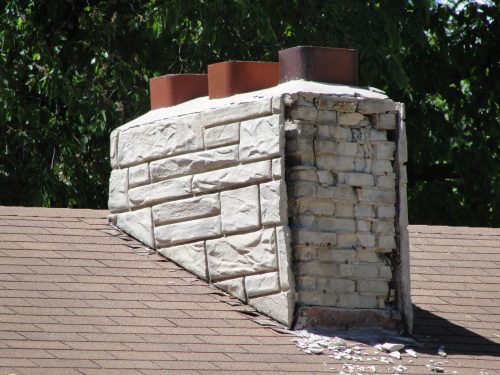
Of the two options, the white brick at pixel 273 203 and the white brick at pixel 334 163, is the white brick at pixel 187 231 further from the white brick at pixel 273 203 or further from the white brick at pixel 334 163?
the white brick at pixel 334 163

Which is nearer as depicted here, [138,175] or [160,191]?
[160,191]

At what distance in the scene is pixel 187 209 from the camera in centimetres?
807

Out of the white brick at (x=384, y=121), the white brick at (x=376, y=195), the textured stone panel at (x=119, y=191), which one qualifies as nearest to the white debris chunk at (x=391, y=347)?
the white brick at (x=376, y=195)

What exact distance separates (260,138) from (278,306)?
107cm

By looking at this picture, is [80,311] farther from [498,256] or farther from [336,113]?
[498,256]

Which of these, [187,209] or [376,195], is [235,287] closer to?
[187,209]

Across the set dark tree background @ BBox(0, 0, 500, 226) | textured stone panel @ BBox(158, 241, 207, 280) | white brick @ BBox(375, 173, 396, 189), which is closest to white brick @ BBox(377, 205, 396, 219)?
white brick @ BBox(375, 173, 396, 189)

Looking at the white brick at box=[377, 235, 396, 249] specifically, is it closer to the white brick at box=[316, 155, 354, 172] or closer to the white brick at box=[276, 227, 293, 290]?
the white brick at box=[316, 155, 354, 172]

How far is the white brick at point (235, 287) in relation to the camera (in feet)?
25.5

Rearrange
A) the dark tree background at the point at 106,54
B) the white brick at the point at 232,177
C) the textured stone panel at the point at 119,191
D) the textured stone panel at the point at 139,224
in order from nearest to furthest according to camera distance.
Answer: the white brick at the point at 232,177, the textured stone panel at the point at 139,224, the textured stone panel at the point at 119,191, the dark tree background at the point at 106,54

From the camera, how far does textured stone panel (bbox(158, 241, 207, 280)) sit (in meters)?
8.00

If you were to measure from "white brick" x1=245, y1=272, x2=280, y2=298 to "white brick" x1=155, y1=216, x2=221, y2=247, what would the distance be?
1.36ft

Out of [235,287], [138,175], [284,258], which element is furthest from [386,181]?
[138,175]

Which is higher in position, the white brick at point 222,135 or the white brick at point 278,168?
the white brick at point 222,135
